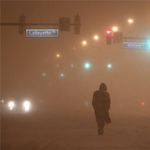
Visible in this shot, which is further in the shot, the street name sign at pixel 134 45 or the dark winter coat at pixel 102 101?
the street name sign at pixel 134 45

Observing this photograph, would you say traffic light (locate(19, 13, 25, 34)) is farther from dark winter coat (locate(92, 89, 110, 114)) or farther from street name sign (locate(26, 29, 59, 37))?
dark winter coat (locate(92, 89, 110, 114))

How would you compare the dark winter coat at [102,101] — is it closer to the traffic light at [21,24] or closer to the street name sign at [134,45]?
the traffic light at [21,24]

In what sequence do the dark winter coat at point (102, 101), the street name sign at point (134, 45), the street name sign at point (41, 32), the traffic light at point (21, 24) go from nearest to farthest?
1. the dark winter coat at point (102, 101)
2. the traffic light at point (21, 24)
3. the street name sign at point (41, 32)
4. the street name sign at point (134, 45)

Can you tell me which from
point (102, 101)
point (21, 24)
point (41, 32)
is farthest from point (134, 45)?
point (102, 101)

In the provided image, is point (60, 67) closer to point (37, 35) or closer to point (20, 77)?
point (20, 77)

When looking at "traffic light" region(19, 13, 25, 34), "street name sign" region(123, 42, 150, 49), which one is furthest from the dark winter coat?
"street name sign" region(123, 42, 150, 49)

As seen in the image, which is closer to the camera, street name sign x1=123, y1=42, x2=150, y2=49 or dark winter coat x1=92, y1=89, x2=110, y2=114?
dark winter coat x1=92, y1=89, x2=110, y2=114

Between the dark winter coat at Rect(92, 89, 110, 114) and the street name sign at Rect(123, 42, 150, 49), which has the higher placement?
the street name sign at Rect(123, 42, 150, 49)

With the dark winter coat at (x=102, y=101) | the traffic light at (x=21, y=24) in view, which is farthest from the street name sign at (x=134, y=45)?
the dark winter coat at (x=102, y=101)

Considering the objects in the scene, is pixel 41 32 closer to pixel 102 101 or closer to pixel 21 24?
pixel 21 24

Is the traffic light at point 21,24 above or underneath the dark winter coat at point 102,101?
above

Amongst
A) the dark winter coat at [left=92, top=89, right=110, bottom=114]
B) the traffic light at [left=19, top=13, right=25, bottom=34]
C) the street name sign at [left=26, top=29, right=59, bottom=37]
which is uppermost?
the traffic light at [left=19, top=13, right=25, bottom=34]

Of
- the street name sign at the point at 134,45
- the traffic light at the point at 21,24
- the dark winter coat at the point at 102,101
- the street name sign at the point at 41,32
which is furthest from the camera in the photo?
the street name sign at the point at 134,45

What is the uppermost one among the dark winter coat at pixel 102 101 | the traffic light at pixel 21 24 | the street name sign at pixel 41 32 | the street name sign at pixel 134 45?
the traffic light at pixel 21 24
